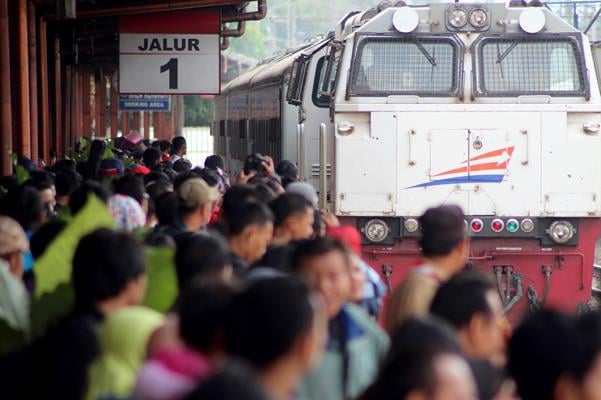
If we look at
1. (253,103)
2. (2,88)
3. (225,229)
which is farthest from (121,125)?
(225,229)

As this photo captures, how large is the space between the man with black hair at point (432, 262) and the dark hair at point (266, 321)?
2.28 metres

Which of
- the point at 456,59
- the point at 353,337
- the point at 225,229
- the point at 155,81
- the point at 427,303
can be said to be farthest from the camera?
the point at 155,81

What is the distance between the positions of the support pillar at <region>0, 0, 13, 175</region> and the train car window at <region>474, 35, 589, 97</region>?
467 cm

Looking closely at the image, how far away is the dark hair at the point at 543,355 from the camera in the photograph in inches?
170

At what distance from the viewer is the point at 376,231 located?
1356 centimetres

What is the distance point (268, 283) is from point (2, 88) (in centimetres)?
1105

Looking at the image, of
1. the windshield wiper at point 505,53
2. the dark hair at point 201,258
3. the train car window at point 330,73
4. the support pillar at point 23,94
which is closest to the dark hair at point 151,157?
the support pillar at point 23,94

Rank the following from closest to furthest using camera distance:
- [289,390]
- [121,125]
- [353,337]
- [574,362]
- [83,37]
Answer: [289,390] → [574,362] → [353,337] → [83,37] → [121,125]

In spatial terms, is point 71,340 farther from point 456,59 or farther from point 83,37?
point 83,37

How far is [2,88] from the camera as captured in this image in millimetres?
14562

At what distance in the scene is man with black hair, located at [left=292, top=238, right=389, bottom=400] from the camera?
17.4 feet

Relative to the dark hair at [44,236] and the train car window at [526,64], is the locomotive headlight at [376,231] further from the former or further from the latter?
the dark hair at [44,236]

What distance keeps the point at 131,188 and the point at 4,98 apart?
5105 mm

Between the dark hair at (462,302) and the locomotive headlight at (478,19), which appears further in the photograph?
the locomotive headlight at (478,19)
